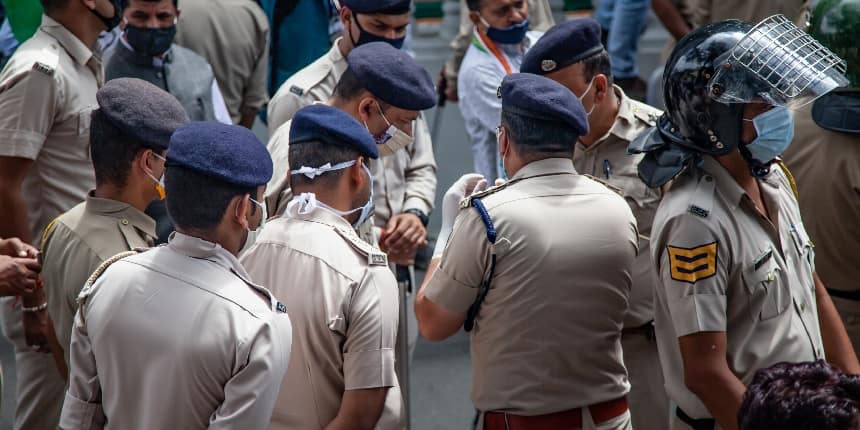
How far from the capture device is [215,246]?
257 centimetres

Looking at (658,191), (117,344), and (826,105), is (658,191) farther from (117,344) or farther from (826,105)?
(117,344)

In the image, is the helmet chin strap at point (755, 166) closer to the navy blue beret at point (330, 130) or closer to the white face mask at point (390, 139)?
the navy blue beret at point (330, 130)

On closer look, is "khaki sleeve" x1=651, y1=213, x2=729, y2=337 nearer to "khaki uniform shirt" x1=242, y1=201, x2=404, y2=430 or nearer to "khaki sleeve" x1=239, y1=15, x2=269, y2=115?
"khaki uniform shirt" x1=242, y1=201, x2=404, y2=430

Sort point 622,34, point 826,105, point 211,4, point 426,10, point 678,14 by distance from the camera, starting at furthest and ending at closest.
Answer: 1. point 426,10
2. point 622,34
3. point 678,14
4. point 211,4
5. point 826,105

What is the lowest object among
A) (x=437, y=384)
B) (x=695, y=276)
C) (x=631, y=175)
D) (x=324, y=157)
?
(x=437, y=384)

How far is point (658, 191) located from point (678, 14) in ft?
13.1

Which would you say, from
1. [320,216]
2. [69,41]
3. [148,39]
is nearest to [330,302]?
[320,216]

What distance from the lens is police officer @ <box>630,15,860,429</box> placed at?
289 centimetres

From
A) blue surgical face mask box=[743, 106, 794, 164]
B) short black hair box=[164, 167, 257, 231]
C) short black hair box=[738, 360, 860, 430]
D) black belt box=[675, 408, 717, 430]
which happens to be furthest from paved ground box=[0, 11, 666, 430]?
short black hair box=[738, 360, 860, 430]

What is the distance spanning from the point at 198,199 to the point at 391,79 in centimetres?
131

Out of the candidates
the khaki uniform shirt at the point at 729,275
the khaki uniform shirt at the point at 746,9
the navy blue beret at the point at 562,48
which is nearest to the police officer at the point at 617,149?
the navy blue beret at the point at 562,48

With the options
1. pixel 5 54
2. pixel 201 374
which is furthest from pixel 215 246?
pixel 5 54

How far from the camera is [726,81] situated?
2.91 meters

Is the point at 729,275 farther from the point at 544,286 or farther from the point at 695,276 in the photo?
the point at 544,286
